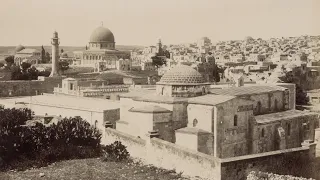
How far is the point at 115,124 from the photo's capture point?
19.0 m

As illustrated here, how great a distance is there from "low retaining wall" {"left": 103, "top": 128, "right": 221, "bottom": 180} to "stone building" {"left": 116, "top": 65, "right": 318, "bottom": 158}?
89 centimetres

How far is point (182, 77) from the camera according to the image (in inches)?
670

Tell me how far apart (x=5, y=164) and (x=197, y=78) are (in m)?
7.48

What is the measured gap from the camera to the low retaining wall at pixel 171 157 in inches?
455

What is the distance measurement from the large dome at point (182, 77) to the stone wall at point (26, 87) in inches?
866

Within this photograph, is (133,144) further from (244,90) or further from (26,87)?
(26,87)

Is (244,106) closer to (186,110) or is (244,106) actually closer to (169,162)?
(186,110)

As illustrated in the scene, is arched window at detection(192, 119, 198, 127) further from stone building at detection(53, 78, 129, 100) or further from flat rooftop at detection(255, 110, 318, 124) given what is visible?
stone building at detection(53, 78, 129, 100)

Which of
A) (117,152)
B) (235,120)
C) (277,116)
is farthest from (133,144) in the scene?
(277,116)

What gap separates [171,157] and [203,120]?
2.78m

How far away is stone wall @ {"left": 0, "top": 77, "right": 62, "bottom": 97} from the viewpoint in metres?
36.2

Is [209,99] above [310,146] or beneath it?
above

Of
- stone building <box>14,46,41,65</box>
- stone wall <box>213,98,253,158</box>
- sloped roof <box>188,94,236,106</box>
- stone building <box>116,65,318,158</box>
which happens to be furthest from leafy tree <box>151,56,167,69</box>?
sloped roof <box>188,94,236,106</box>

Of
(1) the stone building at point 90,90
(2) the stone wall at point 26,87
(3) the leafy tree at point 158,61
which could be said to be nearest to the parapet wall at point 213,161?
(1) the stone building at point 90,90
